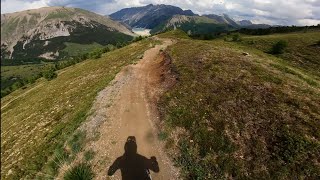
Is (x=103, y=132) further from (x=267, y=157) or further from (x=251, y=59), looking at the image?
(x=251, y=59)

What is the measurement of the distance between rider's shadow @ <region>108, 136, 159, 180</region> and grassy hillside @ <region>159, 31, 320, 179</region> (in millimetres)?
2226

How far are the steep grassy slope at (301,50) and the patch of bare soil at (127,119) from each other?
2232 centimetres

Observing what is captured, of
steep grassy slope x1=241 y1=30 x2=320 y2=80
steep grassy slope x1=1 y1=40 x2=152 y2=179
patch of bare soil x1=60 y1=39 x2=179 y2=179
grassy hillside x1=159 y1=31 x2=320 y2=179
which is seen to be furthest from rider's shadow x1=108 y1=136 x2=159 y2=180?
steep grassy slope x1=241 y1=30 x2=320 y2=80

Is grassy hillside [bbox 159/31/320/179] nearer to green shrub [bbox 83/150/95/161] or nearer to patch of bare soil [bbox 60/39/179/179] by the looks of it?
patch of bare soil [bbox 60/39/179/179]

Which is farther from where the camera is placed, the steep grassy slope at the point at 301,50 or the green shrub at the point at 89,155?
the steep grassy slope at the point at 301,50

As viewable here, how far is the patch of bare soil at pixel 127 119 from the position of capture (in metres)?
23.6

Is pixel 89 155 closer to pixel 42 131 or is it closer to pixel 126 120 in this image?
pixel 126 120

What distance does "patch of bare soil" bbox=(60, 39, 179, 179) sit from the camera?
23578 mm

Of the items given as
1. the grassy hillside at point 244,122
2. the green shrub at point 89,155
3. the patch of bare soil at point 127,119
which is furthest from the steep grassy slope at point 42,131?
the grassy hillside at point 244,122

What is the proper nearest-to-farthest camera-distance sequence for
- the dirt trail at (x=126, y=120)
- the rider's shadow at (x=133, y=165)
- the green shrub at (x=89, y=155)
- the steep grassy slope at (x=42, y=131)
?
the rider's shadow at (x=133, y=165), the dirt trail at (x=126, y=120), the green shrub at (x=89, y=155), the steep grassy slope at (x=42, y=131)

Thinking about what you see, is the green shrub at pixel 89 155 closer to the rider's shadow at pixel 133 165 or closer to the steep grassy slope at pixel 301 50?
the rider's shadow at pixel 133 165

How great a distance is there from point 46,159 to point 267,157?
61.5ft

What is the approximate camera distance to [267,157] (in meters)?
21.4

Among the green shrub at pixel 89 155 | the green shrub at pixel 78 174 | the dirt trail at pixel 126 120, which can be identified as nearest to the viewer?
the green shrub at pixel 78 174
